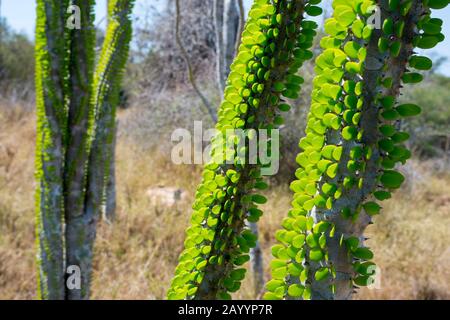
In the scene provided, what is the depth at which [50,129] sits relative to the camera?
6.89 feet

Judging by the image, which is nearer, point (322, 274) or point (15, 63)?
point (322, 274)

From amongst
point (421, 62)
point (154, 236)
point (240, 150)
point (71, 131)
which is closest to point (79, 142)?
point (71, 131)

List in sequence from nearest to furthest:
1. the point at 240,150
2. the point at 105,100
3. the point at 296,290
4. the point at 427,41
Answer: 1. the point at 427,41
2. the point at 296,290
3. the point at 240,150
4. the point at 105,100

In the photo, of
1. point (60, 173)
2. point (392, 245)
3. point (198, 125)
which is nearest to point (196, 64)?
point (198, 125)

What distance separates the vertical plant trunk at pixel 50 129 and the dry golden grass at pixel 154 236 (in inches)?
54.6

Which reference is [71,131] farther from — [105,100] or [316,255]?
[316,255]

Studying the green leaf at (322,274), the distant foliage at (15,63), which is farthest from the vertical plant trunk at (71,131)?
the distant foliage at (15,63)

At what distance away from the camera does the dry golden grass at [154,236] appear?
3691 millimetres

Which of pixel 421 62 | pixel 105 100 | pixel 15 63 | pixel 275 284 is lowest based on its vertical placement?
pixel 275 284

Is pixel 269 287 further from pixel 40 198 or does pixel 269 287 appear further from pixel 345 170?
pixel 40 198

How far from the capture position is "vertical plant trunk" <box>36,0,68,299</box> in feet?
6.81

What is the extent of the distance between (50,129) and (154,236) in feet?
8.95

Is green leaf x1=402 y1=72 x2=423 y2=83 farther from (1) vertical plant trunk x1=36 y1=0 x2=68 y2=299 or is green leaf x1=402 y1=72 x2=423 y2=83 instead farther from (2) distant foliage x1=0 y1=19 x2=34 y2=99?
(2) distant foliage x1=0 y1=19 x2=34 y2=99

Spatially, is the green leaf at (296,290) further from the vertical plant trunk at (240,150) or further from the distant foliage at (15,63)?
the distant foliage at (15,63)
